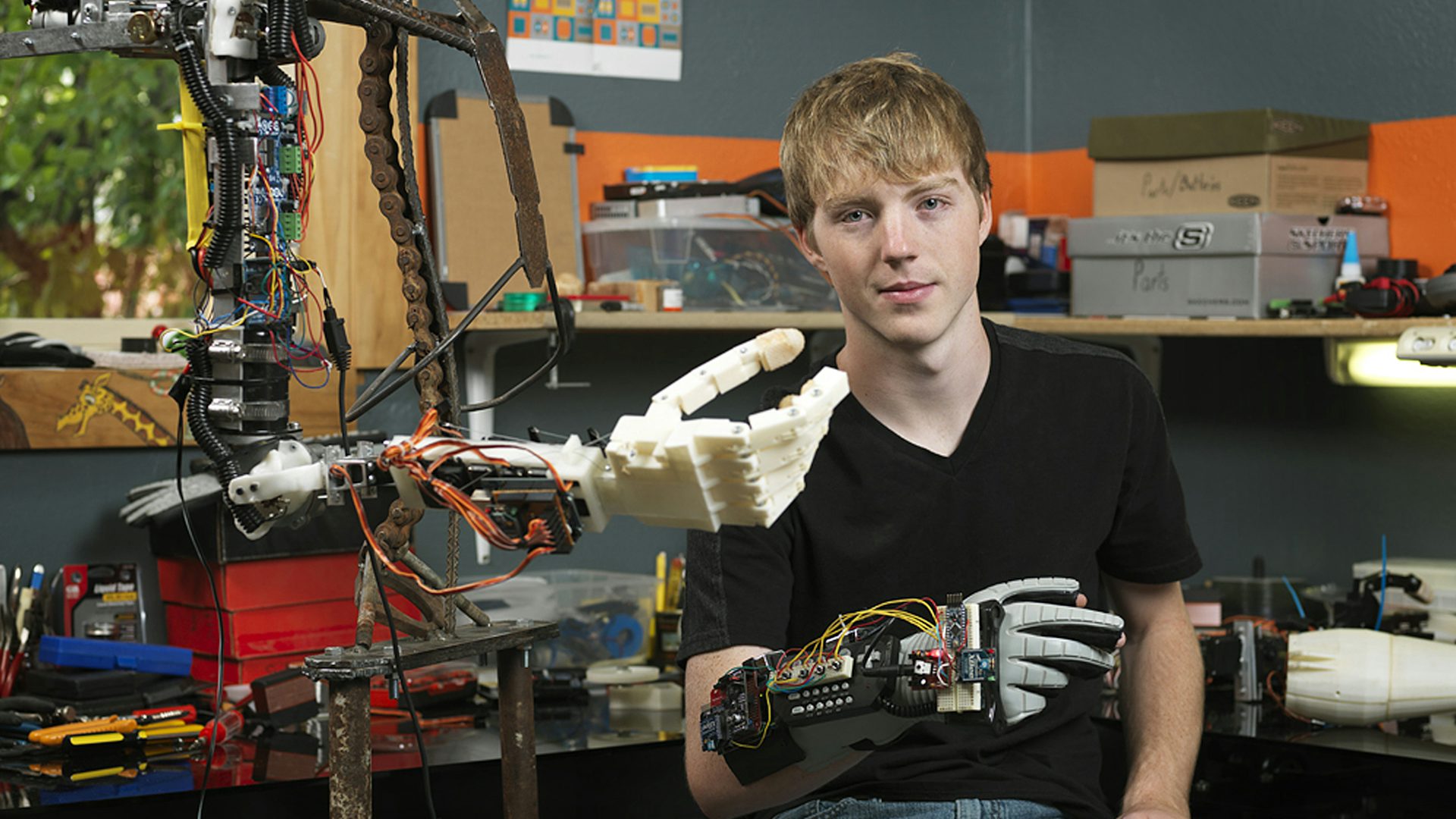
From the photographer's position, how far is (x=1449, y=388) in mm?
2404

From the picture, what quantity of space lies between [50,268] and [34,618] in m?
0.58

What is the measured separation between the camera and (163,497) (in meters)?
2.15

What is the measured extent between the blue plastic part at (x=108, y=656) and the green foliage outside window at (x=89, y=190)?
0.58 metres

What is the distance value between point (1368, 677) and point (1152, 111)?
121 cm

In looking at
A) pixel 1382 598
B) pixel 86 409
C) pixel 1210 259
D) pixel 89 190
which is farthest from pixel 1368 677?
pixel 89 190

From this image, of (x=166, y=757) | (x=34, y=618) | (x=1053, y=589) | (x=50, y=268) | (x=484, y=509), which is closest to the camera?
(x=484, y=509)

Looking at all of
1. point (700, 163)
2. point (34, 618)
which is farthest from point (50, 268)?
point (700, 163)

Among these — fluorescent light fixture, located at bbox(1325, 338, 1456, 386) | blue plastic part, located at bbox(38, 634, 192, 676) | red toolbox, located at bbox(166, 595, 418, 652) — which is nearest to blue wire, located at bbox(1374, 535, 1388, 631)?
fluorescent light fixture, located at bbox(1325, 338, 1456, 386)

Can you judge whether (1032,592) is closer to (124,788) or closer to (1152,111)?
(124,788)

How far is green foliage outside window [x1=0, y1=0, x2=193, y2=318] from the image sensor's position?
2312 mm

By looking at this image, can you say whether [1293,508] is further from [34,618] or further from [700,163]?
[34,618]

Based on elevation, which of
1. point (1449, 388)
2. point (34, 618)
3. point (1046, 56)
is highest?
point (1046, 56)

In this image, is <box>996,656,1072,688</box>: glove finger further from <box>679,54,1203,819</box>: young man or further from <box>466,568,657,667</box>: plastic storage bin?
<box>466,568,657,667</box>: plastic storage bin

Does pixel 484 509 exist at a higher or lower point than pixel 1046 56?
lower
